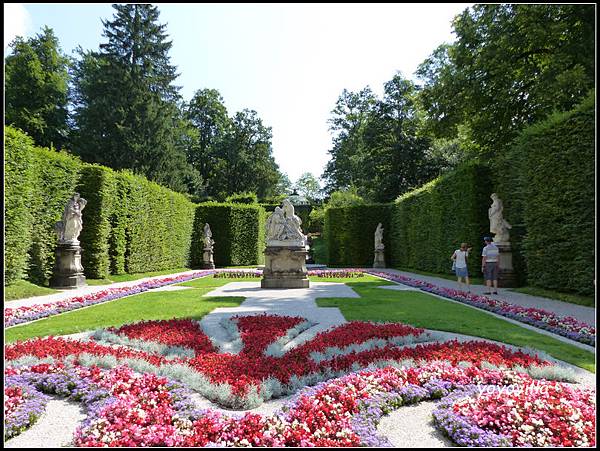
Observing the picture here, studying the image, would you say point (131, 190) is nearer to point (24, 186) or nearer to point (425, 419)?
point (24, 186)

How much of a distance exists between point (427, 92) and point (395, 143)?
14.6 m

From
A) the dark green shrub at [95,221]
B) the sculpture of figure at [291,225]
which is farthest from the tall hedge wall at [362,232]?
the dark green shrub at [95,221]

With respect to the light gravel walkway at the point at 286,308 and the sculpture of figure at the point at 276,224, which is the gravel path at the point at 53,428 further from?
the sculpture of figure at the point at 276,224

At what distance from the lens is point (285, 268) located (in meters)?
14.5

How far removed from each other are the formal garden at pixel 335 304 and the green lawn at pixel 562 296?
0.26 ft

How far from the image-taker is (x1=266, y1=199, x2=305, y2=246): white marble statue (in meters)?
14.7

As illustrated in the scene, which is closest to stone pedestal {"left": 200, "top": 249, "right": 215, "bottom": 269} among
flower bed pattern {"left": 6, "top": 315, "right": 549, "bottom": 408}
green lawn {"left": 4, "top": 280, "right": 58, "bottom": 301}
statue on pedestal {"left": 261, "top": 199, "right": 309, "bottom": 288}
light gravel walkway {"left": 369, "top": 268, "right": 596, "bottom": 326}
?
statue on pedestal {"left": 261, "top": 199, "right": 309, "bottom": 288}


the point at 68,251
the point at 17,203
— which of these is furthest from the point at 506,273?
the point at 17,203

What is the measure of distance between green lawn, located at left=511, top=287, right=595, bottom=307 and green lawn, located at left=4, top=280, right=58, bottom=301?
49.6 feet

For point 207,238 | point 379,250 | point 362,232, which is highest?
point 362,232

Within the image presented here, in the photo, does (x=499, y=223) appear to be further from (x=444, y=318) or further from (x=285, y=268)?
(x=285, y=268)

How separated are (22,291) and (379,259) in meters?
20.8

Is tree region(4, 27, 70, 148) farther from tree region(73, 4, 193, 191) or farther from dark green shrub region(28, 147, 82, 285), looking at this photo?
dark green shrub region(28, 147, 82, 285)

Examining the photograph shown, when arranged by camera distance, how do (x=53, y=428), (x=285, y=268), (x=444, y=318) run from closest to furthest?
(x=53, y=428), (x=444, y=318), (x=285, y=268)
